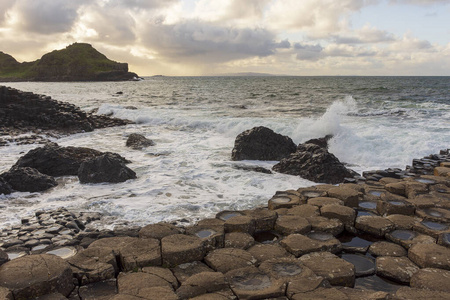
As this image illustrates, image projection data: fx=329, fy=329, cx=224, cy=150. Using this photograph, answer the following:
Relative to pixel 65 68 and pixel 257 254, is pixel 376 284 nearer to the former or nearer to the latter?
pixel 257 254

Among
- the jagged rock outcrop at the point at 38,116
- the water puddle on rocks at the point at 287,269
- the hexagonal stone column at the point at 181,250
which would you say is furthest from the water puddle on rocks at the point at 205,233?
the jagged rock outcrop at the point at 38,116

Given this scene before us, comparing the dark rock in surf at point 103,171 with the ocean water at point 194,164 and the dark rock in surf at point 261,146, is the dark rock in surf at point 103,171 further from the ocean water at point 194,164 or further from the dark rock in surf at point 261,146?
the dark rock in surf at point 261,146

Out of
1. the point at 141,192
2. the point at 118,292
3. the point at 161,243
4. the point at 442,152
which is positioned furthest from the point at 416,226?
the point at 442,152

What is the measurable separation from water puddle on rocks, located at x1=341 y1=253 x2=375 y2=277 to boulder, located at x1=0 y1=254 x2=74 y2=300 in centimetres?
338

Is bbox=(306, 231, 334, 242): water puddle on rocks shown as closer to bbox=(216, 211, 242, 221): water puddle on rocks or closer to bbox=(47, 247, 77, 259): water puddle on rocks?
bbox=(216, 211, 242, 221): water puddle on rocks

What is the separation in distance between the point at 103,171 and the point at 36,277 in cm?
547

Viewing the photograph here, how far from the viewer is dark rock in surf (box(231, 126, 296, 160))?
11359mm

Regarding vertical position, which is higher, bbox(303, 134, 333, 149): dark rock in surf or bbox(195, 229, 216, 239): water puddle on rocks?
bbox(303, 134, 333, 149): dark rock in surf

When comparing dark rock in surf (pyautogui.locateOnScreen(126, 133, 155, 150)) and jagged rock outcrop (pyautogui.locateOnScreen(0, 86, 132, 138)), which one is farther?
jagged rock outcrop (pyautogui.locateOnScreen(0, 86, 132, 138))

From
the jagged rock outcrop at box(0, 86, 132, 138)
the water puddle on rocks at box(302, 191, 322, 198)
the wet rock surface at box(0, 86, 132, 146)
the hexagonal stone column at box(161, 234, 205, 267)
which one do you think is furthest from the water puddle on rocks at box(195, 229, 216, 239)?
the jagged rock outcrop at box(0, 86, 132, 138)

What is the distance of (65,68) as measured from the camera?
5022 inches

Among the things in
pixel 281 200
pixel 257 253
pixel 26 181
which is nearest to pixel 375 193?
pixel 281 200

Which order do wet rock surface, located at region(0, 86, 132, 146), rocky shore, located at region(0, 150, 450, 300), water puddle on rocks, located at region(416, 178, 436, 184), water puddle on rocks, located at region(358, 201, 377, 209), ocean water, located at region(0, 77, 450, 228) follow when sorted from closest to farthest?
rocky shore, located at region(0, 150, 450, 300) < water puddle on rocks, located at region(358, 201, 377, 209) < ocean water, located at region(0, 77, 450, 228) < water puddle on rocks, located at region(416, 178, 436, 184) < wet rock surface, located at region(0, 86, 132, 146)

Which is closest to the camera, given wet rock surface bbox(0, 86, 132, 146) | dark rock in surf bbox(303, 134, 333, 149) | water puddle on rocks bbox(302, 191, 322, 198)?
water puddle on rocks bbox(302, 191, 322, 198)
